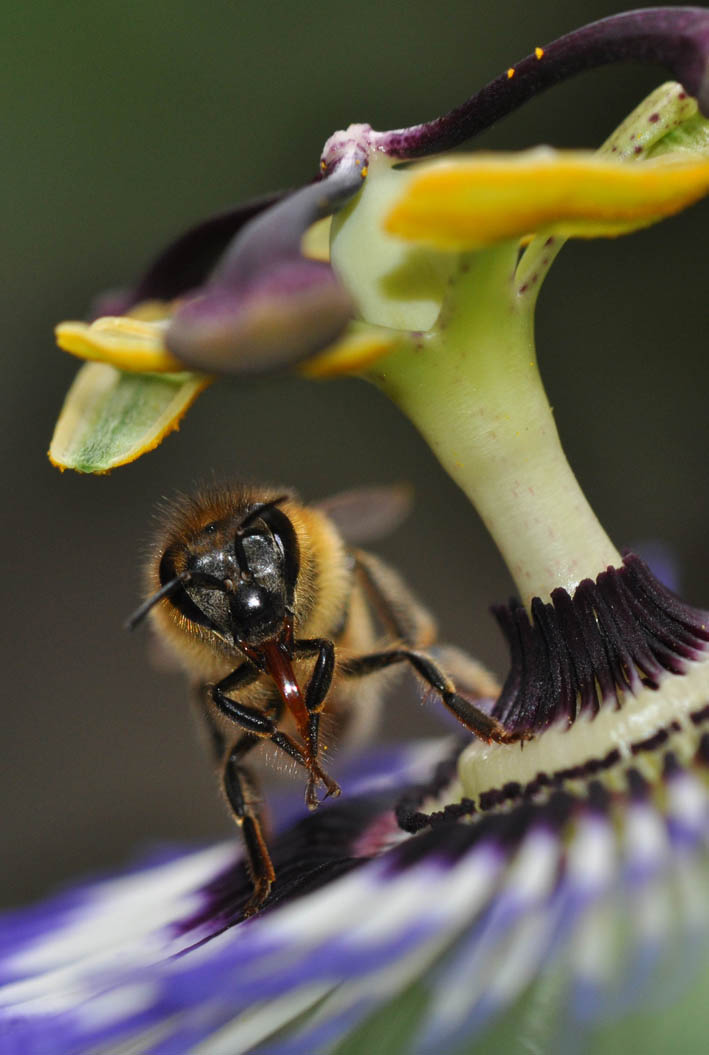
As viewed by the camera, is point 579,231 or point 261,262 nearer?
point 261,262

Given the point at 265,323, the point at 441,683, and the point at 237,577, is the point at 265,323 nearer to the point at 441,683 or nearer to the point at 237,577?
the point at 237,577

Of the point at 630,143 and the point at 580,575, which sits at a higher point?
the point at 630,143

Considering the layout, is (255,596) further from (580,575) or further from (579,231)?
(579,231)

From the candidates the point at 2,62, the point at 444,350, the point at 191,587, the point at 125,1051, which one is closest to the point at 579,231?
the point at 444,350

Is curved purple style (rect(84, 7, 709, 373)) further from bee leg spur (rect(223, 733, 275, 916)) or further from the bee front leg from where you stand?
bee leg spur (rect(223, 733, 275, 916))

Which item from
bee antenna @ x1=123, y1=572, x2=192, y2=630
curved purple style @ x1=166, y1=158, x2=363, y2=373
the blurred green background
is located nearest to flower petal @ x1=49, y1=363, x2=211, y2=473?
bee antenna @ x1=123, y1=572, x2=192, y2=630

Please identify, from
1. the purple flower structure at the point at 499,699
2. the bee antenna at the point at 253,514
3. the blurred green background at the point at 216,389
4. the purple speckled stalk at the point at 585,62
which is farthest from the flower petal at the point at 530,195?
the blurred green background at the point at 216,389

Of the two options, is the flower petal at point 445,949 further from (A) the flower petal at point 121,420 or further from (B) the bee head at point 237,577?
(A) the flower petal at point 121,420
